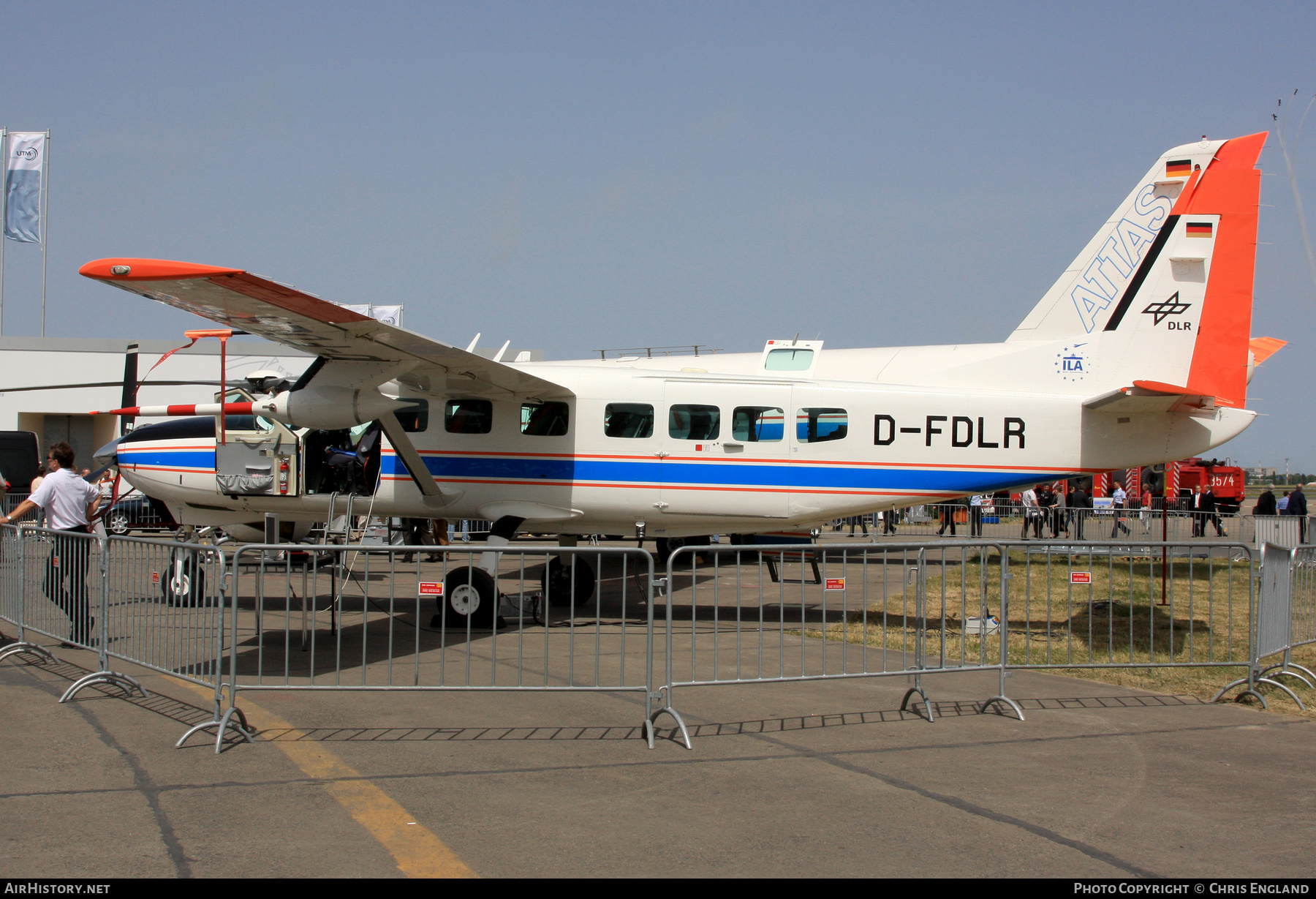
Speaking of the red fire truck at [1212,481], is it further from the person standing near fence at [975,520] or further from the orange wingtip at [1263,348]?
the orange wingtip at [1263,348]

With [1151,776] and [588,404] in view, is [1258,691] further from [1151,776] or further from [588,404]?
[588,404]

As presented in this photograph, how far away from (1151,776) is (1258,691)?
2879 millimetres

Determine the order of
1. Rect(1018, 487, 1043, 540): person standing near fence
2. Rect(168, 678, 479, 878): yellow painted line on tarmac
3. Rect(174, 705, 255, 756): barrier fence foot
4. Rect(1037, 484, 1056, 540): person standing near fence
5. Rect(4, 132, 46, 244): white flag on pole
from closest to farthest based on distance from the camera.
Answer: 1. Rect(168, 678, 479, 878): yellow painted line on tarmac
2. Rect(174, 705, 255, 756): barrier fence foot
3. Rect(1037, 484, 1056, 540): person standing near fence
4. Rect(1018, 487, 1043, 540): person standing near fence
5. Rect(4, 132, 46, 244): white flag on pole

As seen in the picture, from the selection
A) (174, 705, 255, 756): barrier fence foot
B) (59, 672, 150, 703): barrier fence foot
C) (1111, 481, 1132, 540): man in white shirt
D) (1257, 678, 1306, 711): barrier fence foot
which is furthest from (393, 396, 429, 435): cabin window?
(1111, 481, 1132, 540): man in white shirt

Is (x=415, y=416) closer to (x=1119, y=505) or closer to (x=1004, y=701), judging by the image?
(x=1004, y=701)

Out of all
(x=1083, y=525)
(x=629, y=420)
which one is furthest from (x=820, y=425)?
(x=1083, y=525)

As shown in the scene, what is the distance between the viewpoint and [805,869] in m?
4.27

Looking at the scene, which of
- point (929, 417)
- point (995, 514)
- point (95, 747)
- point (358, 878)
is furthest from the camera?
point (995, 514)

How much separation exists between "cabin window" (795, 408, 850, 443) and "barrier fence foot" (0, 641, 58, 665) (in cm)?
819

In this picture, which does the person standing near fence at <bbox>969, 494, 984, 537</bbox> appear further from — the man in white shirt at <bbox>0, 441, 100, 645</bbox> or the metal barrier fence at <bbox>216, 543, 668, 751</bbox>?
the man in white shirt at <bbox>0, 441, 100, 645</bbox>

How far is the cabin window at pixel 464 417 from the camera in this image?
480 inches

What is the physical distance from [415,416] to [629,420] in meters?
2.73

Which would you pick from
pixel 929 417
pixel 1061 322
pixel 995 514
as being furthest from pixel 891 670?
pixel 995 514

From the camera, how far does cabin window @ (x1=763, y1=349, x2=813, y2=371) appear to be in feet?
42.7
